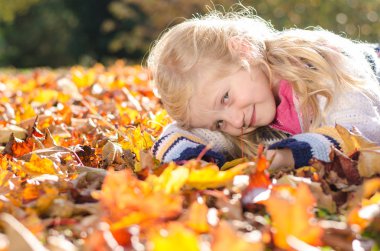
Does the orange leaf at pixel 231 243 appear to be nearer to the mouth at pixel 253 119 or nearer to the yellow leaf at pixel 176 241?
the yellow leaf at pixel 176 241

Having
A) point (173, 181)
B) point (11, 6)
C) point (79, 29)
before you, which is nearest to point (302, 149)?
point (173, 181)

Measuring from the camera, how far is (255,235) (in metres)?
1.39

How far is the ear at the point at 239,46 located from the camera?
2.77 meters

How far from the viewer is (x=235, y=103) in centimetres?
263

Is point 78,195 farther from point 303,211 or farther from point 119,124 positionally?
point 119,124

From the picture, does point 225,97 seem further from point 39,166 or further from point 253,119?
point 39,166

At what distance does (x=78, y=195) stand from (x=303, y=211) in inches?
25.5

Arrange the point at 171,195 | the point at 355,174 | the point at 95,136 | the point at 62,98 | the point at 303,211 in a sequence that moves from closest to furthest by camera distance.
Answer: the point at 303,211 < the point at 171,195 < the point at 355,174 < the point at 95,136 < the point at 62,98

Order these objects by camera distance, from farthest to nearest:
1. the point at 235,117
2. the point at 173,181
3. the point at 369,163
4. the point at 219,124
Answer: the point at 219,124
the point at 235,117
the point at 369,163
the point at 173,181

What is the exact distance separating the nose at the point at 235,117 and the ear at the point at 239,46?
26cm

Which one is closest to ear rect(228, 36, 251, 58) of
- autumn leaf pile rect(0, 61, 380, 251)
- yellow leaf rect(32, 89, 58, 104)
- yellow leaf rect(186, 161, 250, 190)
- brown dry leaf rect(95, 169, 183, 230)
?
autumn leaf pile rect(0, 61, 380, 251)

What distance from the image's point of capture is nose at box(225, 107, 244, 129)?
103 inches

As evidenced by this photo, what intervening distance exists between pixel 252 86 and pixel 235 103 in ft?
0.34

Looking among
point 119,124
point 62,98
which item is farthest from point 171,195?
point 62,98
